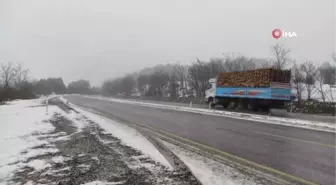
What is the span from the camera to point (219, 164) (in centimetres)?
570

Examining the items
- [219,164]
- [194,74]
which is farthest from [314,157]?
[194,74]

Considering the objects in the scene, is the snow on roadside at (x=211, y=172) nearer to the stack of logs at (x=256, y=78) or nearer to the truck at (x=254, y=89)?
the truck at (x=254, y=89)

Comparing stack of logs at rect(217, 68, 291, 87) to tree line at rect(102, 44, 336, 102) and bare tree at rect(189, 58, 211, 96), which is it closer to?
tree line at rect(102, 44, 336, 102)

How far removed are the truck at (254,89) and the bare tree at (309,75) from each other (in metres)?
9.38

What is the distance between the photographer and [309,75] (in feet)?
93.3

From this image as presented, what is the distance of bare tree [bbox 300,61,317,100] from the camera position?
26.6 metres

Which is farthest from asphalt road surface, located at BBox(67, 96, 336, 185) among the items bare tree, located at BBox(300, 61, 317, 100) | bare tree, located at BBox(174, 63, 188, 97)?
bare tree, located at BBox(174, 63, 188, 97)

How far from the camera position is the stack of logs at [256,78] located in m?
18.5

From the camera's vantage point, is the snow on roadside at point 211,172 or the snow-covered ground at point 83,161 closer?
the snow on roadside at point 211,172

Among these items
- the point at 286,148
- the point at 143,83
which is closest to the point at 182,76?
the point at 143,83

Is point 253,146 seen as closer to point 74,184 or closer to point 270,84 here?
point 74,184

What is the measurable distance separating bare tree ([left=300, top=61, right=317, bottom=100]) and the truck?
938 centimetres

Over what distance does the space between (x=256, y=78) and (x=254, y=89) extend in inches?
36.5

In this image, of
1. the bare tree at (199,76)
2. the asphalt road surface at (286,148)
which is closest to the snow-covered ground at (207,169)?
the asphalt road surface at (286,148)
